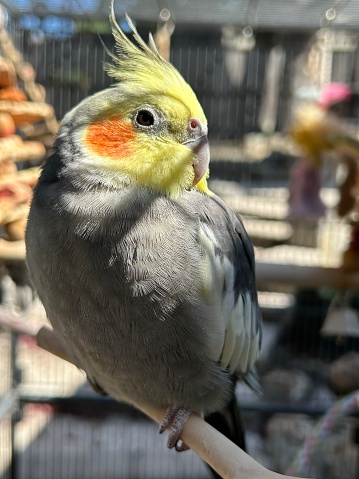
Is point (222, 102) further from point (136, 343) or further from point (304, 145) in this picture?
point (136, 343)

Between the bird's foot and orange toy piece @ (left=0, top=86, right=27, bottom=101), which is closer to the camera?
the bird's foot

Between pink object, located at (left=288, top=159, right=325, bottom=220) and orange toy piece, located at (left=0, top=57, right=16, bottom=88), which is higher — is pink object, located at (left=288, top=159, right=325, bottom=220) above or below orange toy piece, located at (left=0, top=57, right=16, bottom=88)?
below

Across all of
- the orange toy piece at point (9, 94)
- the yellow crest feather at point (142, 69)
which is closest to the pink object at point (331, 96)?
the orange toy piece at point (9, 94)

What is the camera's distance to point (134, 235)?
2.11 ft

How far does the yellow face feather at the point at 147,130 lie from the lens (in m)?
0.66

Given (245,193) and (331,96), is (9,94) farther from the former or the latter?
(245,193)

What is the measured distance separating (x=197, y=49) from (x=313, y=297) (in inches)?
49.1

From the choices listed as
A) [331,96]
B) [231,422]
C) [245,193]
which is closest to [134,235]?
[231,422]

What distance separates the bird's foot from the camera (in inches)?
29.0

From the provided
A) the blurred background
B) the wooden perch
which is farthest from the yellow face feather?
the blurred background

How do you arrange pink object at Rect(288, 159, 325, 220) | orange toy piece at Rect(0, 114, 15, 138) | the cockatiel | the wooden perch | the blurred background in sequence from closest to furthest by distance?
the wooden perch, the cockatiel, orange toy piece at Rect(0, 114, 15, 138), the blurred background, pink object at Rect(288, 159, 325, 220)

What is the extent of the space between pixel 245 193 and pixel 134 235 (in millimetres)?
1969

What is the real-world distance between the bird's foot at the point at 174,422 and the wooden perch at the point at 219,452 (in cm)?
1

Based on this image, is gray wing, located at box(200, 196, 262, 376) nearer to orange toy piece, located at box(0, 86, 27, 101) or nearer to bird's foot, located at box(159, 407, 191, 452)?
bird's foot, located at box(159, 407, 191, 452)
